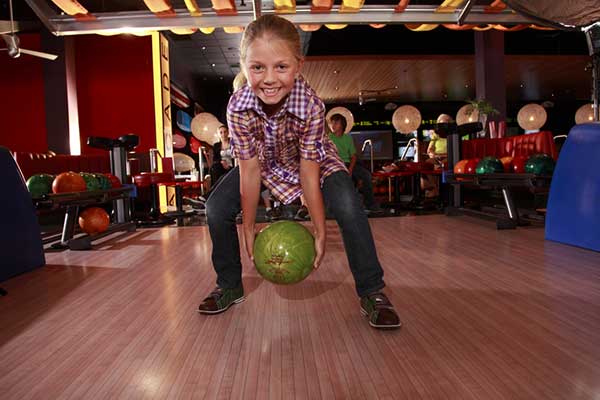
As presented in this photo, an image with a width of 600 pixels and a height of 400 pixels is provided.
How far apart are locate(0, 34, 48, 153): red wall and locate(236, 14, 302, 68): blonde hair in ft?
27.2

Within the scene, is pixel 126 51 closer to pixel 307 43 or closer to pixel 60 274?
pixel 307 43

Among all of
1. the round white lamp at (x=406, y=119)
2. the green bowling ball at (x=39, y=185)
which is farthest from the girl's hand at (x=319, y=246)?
the round white lamp at (x=406, y=119)

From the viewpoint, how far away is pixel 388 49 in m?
10.6

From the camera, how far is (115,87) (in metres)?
8.36

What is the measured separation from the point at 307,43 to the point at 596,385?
34.1 ft

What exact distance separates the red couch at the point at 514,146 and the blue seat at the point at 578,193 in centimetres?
243

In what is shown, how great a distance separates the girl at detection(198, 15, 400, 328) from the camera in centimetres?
143

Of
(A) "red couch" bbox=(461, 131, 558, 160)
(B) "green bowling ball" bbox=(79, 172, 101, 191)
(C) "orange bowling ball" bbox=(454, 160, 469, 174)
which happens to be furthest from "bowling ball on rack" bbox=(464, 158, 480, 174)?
(B) "green bowling ball" bbox=(79, 172, 101, 191)

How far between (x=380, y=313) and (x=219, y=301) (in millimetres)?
659

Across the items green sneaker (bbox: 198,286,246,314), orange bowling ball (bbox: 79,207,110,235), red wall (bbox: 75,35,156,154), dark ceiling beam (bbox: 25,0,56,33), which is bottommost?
green sneaker (bbox: 198,286,246,314)

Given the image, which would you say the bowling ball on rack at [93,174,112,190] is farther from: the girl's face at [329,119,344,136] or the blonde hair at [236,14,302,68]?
the blonde hair at [236,14,302,68]

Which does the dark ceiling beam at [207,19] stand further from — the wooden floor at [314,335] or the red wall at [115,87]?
the red wall at [115,87]

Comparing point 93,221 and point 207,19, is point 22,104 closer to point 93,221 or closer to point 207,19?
point 93,221

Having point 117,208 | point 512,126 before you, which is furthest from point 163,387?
point 512,126
